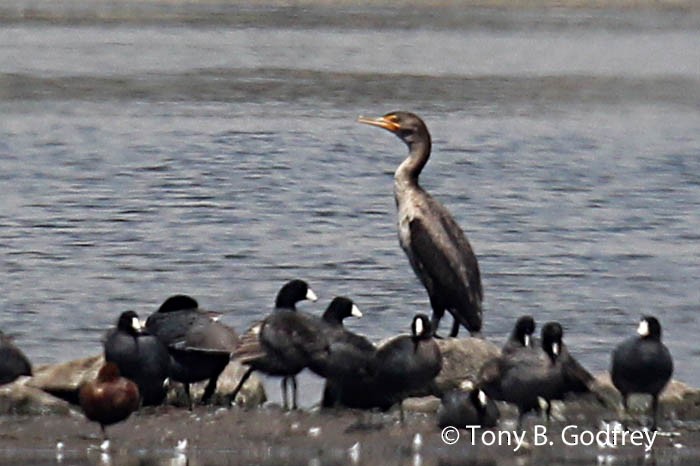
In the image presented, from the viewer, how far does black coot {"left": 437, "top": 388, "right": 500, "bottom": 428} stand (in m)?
11.3

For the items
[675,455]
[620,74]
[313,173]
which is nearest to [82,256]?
[313,173]

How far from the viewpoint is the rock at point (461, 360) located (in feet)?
40.4

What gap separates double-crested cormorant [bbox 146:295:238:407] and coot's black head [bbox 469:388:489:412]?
4.82ft

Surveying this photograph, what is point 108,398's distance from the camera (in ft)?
36.6

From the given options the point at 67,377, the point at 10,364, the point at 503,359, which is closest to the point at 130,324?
the point at 67,377

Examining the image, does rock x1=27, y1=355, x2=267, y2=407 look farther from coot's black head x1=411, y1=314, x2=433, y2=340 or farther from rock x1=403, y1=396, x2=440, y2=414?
coot's black head x1=411, y1=314, x2=433, y2=340

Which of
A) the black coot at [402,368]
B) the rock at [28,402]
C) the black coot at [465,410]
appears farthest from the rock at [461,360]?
the rock at [28,402]

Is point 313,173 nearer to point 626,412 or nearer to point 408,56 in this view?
point 626,412

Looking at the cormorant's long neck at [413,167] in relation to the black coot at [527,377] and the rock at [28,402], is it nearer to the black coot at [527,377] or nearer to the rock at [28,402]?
the black coot at [527,377]

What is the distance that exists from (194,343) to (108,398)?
91 cm

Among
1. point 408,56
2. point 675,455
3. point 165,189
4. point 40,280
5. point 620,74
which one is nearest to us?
point 675,455

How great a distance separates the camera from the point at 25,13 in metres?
72.3

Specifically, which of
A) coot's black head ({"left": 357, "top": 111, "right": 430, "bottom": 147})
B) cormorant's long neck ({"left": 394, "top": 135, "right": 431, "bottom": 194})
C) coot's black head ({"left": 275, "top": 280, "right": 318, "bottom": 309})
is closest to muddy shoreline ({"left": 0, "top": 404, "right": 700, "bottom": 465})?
coot's black head ({"left": 275, "top": 280, "right": 318, "bottom": 309})

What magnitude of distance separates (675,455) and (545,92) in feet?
101
